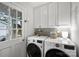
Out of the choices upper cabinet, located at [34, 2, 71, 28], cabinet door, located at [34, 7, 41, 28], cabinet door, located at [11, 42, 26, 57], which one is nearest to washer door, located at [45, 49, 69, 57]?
cabinet door, located at [11, 42, 26, 57]

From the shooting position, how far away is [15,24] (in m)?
2.02

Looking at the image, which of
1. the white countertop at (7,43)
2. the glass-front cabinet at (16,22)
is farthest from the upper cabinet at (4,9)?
the white countertop at (7,43)

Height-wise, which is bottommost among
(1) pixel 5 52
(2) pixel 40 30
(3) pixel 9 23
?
(1) pixel 5 52

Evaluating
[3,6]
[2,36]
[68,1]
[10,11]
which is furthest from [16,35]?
[68,1]

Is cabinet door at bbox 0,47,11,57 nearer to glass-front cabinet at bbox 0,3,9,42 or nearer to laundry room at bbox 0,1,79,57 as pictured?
laundry room at bbox 0,1,79,57

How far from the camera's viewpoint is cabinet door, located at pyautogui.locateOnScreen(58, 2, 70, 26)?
2217 millimetres

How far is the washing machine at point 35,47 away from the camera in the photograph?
1.99m

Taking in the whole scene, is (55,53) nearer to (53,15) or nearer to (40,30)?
(53,15)

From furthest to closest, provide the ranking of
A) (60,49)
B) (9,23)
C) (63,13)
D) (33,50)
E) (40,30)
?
(40,30) < (63,13) < (33,50) < (9,23) < (60,49)

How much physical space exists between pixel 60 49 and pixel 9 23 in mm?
1295

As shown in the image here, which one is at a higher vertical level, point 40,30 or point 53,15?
point 53,15

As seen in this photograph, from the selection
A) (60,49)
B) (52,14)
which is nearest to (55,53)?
(60,49)

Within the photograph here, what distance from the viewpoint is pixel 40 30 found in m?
3.04

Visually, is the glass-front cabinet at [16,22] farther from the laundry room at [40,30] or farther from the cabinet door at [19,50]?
the cabinet door at [19,50]
